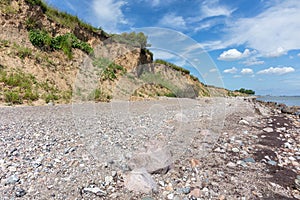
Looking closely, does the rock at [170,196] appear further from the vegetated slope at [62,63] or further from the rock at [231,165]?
the vegetated slope at [62,63]

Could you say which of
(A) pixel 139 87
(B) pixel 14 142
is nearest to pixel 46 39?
(A) pixel 139 87

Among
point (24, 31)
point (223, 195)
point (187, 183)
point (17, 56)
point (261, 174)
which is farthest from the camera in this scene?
point (24, 31)

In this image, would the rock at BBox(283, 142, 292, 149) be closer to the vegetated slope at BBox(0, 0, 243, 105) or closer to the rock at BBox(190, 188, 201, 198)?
the rock at BBox(190, 188, 201, 198)

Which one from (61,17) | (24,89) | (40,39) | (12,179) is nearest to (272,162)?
(12,179)

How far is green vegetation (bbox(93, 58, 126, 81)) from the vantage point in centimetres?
1517

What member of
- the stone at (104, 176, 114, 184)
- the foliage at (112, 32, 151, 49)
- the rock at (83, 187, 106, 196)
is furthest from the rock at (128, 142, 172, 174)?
the foliage at (112, 32, 151, 49)

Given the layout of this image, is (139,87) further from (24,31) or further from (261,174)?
(261,174)

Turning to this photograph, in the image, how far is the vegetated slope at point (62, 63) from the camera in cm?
1046

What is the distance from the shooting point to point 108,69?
15.9 m

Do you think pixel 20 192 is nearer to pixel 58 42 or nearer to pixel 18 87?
pixel 18 87

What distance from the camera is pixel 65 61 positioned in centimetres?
1375

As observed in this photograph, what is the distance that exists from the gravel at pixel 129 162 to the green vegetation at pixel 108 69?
9412 mm

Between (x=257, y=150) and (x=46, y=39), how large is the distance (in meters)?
13.4

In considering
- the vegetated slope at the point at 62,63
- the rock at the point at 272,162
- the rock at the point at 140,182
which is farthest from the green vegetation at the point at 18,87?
the rock at the point at 272,162
